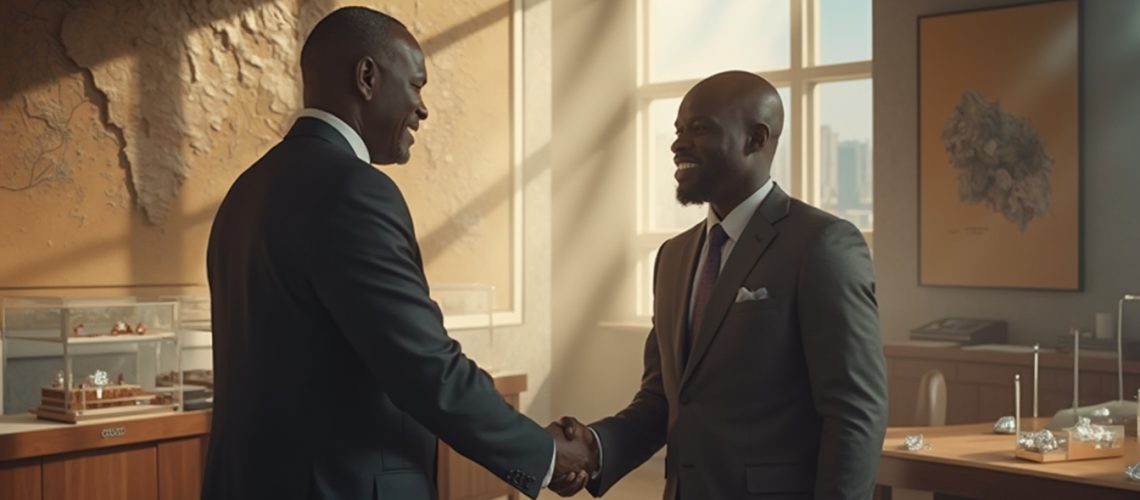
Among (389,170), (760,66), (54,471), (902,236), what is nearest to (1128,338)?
(902,236)

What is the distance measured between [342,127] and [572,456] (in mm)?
1042

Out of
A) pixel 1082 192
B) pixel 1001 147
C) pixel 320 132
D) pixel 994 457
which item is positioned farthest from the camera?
pixel 1001 147

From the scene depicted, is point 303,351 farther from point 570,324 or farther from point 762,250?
point 570,324

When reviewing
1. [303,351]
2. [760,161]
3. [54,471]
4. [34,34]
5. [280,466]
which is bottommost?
[54,471]

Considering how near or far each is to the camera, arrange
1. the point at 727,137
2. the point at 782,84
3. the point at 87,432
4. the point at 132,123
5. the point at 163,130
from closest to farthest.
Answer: the point at 727,137 → the point at 87,432 → the point at 132,123 → the point at 163,130 → the point at 782,84

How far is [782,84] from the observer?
28.9 feet

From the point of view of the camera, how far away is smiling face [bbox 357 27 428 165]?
2.53 m

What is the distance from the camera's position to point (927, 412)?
17.1 feet

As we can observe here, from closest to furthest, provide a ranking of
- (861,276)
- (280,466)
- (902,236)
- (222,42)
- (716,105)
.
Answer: (280,466) < (861,276) < (716,105) < (222,42) < (902,236)

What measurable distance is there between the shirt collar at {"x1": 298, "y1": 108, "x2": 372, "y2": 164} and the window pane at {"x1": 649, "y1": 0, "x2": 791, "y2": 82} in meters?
6.72

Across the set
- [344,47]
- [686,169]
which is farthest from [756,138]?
[344,47]

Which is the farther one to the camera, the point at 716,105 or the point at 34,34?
the point at 34,34

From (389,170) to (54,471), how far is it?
2.72 metres

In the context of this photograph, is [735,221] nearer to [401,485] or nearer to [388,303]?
[388,303]
